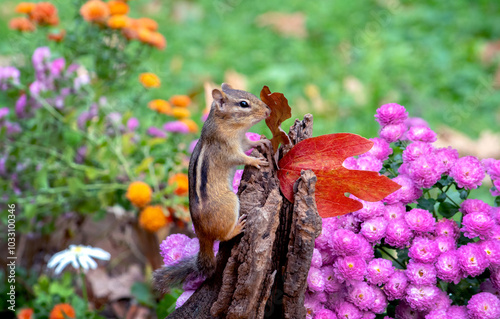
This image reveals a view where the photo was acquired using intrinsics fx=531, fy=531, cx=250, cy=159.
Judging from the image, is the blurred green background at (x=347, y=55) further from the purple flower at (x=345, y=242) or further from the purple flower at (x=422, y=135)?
the purple flower at (x=345, y=242)

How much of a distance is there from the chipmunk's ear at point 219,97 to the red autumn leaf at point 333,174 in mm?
327

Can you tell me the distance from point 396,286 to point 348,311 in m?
0.15

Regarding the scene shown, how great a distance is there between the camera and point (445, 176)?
5.25ft

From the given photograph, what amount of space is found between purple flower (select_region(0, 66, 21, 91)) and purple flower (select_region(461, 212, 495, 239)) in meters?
2.16

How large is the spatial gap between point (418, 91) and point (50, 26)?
286 cm

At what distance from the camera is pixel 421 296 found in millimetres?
1432

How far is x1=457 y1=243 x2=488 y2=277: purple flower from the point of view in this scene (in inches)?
55.4

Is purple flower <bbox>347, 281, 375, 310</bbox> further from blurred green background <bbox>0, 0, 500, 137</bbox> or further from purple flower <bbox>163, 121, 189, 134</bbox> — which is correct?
blurred green background <bbox>0, 0, 500, 137</bbox>

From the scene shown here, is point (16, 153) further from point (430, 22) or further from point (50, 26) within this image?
point (430, 22)

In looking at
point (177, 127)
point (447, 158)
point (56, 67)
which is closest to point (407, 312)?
point (447, 158)

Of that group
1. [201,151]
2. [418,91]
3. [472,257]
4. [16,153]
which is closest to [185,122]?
[16,153]

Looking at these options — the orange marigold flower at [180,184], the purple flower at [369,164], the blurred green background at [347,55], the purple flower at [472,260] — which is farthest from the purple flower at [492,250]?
the blurred green background at [347,55]

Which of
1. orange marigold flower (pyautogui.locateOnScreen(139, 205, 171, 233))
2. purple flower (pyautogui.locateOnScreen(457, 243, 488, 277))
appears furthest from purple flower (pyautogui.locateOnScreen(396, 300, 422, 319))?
orange marigold flower (pyautogui.locateOnScreen(139, 205, 171, 233))

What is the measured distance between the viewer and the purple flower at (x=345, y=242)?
1424 millimetres
